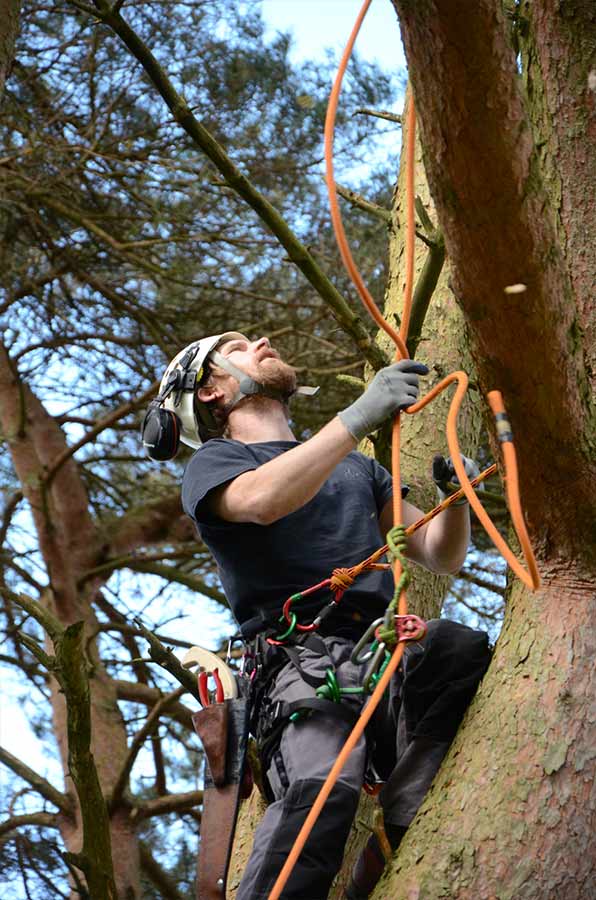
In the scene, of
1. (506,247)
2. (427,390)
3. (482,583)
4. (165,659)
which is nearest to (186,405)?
(165,659)

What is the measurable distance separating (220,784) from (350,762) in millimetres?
402

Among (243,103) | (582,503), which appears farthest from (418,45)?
(243,103)

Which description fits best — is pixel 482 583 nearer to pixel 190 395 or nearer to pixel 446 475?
pixel 190 395

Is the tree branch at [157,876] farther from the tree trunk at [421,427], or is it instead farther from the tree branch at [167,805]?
the tree trunk at [421,427]

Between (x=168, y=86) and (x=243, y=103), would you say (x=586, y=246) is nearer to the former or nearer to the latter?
(x=168, y=86)

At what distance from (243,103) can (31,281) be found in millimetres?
1534

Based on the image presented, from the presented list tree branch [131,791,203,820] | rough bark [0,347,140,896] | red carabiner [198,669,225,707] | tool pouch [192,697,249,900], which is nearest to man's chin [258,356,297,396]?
red carabiner [198,669,225,707]

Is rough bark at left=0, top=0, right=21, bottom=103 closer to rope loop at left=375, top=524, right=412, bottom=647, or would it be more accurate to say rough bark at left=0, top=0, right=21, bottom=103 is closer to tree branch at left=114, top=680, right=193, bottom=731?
rope loop at left=375, top=524, right=412, bottom=647

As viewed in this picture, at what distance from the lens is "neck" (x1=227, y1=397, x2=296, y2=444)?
283cm

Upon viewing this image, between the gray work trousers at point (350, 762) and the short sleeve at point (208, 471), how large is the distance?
1.44 feet

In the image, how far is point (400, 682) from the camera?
2189mm

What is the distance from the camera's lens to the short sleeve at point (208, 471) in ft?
7.64

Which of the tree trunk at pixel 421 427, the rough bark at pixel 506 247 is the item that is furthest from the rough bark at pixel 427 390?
the rough bark at pixel 506 247

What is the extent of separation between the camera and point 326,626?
235 cm
